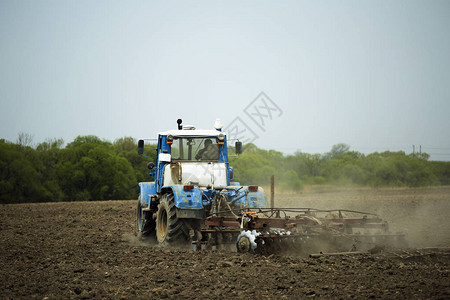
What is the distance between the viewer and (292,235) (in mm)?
9758

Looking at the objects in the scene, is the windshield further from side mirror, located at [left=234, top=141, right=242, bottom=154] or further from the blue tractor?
side mirror, located at [left=234, top=141, right=242, bottom=154]

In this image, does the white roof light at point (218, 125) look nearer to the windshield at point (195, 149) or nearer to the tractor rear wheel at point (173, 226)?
the windshield at point (195, 149)

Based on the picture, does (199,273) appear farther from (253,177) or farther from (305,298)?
(253,177)

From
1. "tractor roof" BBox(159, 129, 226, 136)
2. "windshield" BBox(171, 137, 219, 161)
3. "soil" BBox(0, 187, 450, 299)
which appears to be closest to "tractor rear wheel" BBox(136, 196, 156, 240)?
"soil" BBox(0, 187, 450, 299)

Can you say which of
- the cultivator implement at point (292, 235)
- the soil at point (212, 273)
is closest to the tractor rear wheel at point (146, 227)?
the soil at point (212, 273)

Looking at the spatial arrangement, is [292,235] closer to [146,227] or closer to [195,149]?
[195,149]

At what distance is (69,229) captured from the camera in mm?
17875

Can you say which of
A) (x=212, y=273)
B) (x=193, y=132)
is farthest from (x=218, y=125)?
(x=212, y=273)

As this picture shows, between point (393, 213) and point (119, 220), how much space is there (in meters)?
11.7

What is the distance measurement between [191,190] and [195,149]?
1733 mm

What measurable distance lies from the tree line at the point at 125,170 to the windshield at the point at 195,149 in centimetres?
2161

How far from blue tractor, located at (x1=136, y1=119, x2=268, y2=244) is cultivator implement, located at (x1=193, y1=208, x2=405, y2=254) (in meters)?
0.28

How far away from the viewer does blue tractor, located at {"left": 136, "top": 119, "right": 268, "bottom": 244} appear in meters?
11.6

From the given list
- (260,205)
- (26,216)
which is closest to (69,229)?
(26,216)
